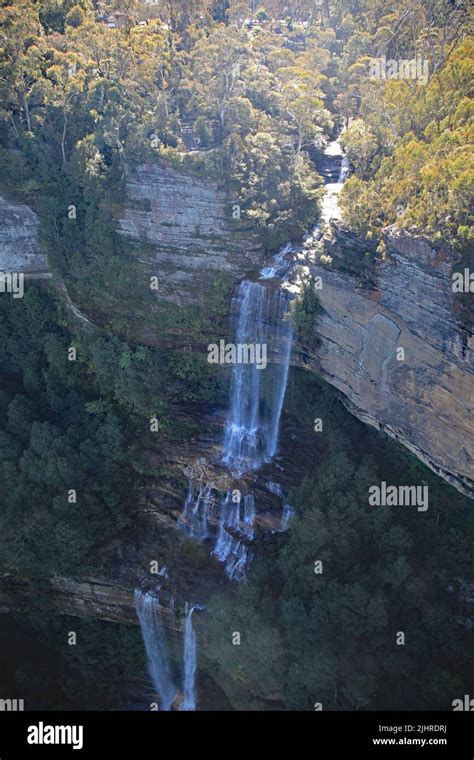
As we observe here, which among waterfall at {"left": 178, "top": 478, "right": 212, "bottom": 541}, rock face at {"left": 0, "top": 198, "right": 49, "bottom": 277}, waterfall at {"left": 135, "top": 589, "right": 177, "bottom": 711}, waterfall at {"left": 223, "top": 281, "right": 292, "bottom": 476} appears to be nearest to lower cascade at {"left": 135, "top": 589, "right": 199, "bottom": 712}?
waterfall at {"left": 135, "top": 589, "right": 177, "bottom": 711}

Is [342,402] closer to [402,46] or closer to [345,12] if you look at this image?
[402,46]

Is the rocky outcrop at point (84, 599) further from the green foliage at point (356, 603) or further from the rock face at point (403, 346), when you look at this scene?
the rock face at point (403, 346)

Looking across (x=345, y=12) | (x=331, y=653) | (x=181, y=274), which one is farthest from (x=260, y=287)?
(x=345, y=12)

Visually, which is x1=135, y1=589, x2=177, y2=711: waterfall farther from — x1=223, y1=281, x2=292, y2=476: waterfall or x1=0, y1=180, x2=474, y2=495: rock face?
x1=0, y1=180, x2=474, y2=495: rock face

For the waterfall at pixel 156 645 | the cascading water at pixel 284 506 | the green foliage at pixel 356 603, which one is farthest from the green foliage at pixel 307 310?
the waterfall at pixel 156 645

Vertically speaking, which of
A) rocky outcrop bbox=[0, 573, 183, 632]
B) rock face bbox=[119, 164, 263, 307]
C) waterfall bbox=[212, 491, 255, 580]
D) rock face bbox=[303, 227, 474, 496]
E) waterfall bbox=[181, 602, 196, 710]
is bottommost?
waterfall bbox=[181, 602, 196, 710]

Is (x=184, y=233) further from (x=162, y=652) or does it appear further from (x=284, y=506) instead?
(x=162, y=652)
